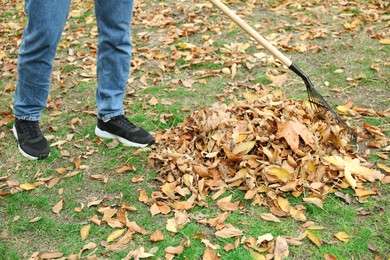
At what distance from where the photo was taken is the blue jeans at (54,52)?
2.77 meters

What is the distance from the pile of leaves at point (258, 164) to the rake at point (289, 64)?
0.21ft

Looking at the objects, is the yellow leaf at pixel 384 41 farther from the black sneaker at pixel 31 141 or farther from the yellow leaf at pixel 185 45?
the black sneaker at pixel 31 141

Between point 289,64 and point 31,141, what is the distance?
1857 mm

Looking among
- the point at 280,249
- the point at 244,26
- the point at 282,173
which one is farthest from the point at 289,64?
the point at 280,249

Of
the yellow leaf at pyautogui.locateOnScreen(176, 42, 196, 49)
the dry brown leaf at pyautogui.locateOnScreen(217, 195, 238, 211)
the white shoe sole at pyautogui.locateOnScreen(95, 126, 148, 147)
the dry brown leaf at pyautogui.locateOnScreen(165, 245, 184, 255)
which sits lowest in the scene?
the yellow leaf at pyautogui.locateOnScreen(176, 42, 196, 49)

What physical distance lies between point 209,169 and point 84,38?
11.0ft

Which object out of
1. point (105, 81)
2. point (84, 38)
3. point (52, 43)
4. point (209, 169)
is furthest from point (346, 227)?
point (84, 38)

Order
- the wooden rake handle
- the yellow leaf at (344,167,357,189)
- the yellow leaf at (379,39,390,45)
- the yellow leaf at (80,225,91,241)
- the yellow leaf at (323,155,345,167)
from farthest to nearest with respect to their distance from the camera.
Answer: the yellow leaf at (379,39,390,45) < the wooden rake handle < the yellow leaf at (323,155,345,167) < the yellow leaf at (344,167,357,189) < the yellow leaf at (80,225,91,241)

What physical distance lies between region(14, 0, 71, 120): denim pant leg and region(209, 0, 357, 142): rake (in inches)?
38.7

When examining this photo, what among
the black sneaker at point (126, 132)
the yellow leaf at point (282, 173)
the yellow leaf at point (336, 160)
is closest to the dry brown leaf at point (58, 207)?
the black sneaker at point (126, 132)

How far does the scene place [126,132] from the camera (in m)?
3.38

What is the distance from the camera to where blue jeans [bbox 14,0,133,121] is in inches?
109

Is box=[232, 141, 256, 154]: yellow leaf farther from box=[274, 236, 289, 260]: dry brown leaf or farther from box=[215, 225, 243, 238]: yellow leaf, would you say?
box=[274, 236, 289, 260]: dry brown leaf

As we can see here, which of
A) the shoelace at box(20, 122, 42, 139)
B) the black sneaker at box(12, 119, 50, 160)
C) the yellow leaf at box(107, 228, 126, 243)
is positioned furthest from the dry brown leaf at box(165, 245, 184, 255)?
the shoelace at box(20, 122, 42, 139)
